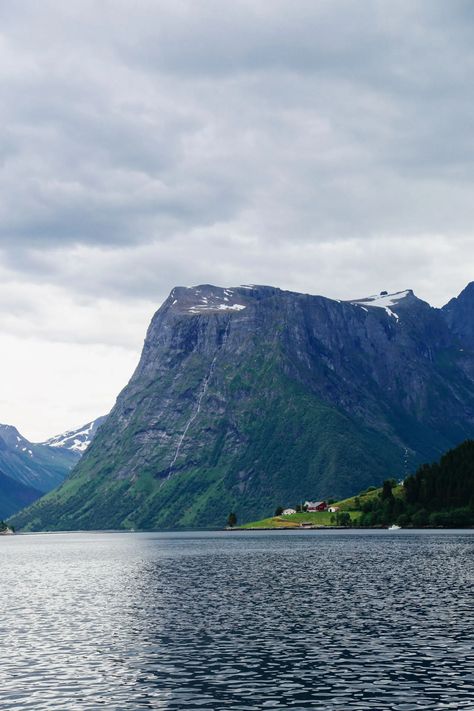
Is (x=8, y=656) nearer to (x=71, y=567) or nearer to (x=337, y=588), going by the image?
(x=337, y=588)

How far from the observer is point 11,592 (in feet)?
414

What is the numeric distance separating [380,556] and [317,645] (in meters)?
108

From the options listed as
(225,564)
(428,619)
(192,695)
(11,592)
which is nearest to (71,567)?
(225,564)

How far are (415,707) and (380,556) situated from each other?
129 meters

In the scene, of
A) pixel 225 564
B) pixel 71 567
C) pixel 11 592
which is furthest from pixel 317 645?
pixel 71 567

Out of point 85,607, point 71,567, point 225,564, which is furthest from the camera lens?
point 71,567

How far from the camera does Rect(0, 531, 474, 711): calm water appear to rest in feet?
170

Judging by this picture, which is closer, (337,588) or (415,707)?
(415,707)

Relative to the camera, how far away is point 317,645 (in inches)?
2721

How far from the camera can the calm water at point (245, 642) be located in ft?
170

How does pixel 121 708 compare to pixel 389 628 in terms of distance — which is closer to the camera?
pixel 121 708

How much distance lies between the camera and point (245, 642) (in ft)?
234

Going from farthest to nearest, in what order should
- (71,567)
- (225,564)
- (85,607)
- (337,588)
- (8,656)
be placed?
(71,567) < (225,564) < (337,588) < (85,607) < (8,656)

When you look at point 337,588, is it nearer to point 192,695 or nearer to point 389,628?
point 389,628
